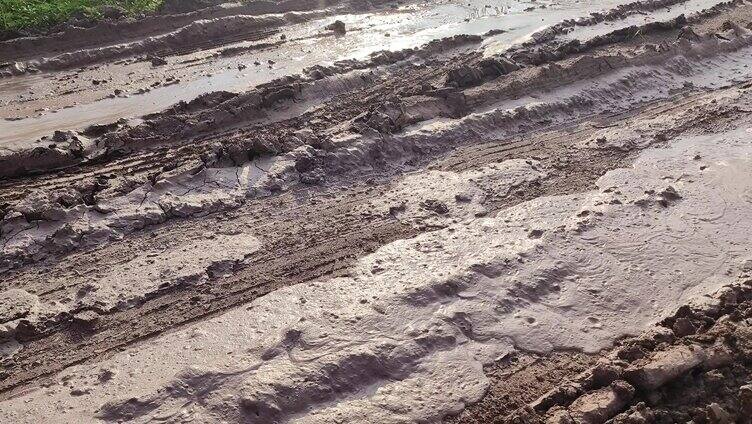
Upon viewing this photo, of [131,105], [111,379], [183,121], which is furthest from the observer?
[131,105]

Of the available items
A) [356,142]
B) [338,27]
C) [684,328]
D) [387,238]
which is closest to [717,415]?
[684,328]

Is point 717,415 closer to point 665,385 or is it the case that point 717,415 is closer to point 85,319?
point 665,385

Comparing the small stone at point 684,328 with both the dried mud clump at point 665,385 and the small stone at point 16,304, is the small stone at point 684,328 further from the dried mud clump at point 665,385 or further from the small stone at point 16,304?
the small stone at point 16,304

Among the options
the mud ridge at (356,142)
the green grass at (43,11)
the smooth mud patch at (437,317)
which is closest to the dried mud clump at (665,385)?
the smooth mud patch at (437,317)

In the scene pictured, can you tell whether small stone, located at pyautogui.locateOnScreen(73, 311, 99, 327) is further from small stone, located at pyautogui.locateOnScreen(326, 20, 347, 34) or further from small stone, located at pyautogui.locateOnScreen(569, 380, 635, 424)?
small stone, located at pyautogui.locateOnScreen(326, 20, 347, 34)

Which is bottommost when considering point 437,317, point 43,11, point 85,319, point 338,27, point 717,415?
point 717,415

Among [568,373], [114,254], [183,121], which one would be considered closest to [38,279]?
[114,254]

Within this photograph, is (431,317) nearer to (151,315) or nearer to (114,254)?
(151,315)
